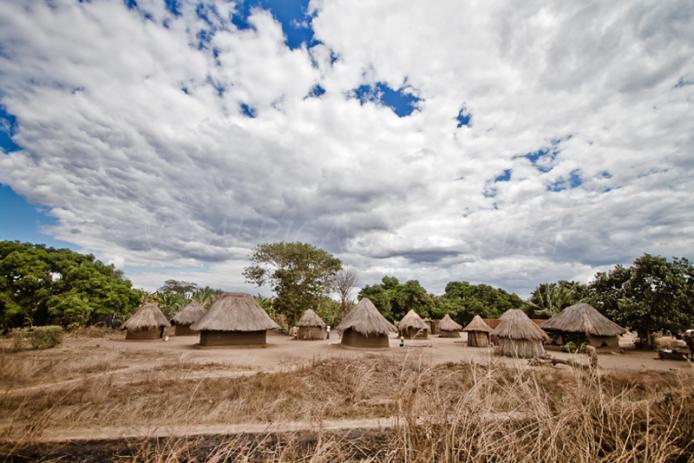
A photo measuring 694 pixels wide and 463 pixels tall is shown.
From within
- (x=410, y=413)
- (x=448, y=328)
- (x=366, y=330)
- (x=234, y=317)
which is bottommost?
(x=448, y=328)

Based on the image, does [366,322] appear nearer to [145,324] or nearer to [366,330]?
[366,330]

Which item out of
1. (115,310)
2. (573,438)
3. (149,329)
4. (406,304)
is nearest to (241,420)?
(573,438)

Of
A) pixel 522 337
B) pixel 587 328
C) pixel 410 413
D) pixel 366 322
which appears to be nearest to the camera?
pixel 410 413

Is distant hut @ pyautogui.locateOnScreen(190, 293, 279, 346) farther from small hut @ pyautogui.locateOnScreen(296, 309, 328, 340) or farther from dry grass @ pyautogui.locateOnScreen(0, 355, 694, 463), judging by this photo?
dry grass @ pyautogui.locateOnScreen(0, 355, 694, 463)

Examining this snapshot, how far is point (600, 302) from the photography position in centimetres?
2058

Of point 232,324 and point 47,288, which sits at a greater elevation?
point 47,288

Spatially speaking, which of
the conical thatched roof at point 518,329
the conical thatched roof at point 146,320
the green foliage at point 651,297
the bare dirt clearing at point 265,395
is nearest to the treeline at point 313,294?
the green foliage at point 651,297

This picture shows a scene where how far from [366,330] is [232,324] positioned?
Result: 699 cm

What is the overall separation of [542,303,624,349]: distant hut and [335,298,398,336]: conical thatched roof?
980cm

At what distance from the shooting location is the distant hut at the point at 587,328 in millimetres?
18062

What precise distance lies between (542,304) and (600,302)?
31.1 feet

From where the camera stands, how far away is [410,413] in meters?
2.06

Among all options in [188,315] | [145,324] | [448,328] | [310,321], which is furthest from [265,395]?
[448,328]

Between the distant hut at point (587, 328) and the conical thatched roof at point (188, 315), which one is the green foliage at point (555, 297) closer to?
the distant hut at point (587, 328)
